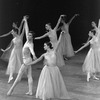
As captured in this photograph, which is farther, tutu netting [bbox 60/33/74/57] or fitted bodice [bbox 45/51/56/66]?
tutu netting [bbox 60/33/74/57]

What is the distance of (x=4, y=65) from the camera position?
8.20 m

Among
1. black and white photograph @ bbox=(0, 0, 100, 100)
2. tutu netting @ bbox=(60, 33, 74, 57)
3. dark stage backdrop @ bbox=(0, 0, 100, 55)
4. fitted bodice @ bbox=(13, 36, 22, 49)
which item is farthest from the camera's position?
dark stage backdrop @ bbox=(0, 0, 100, 55)

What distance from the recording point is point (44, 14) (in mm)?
10820

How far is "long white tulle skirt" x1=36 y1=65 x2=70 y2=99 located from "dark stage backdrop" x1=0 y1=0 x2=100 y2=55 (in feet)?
15.3

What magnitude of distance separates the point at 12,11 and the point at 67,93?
5.08 meters

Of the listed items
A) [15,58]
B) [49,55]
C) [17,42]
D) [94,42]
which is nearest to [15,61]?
[15,58]

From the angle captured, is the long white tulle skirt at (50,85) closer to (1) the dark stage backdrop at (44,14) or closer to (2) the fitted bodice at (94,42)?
(2) the fitted bodice at (94,42)

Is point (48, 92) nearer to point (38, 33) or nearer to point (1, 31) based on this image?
point (1, 31)

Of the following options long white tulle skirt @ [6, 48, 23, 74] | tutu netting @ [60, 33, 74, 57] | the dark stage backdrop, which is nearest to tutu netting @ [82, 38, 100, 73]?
long white tulle skirt @ [6, 48, 23, 74]

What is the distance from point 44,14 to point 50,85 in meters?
6.08

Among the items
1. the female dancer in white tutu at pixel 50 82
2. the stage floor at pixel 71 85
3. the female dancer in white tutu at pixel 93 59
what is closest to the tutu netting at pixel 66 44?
the stage floor at pixel 71 85

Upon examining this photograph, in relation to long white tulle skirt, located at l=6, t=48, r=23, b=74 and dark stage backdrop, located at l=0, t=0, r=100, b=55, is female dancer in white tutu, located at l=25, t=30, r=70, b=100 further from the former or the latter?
dark stage backdrop, located at l=0, t=0, r=100, b=55

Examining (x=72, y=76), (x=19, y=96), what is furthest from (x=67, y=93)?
(x=72, y=76)

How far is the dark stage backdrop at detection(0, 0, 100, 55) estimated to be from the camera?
952cm
